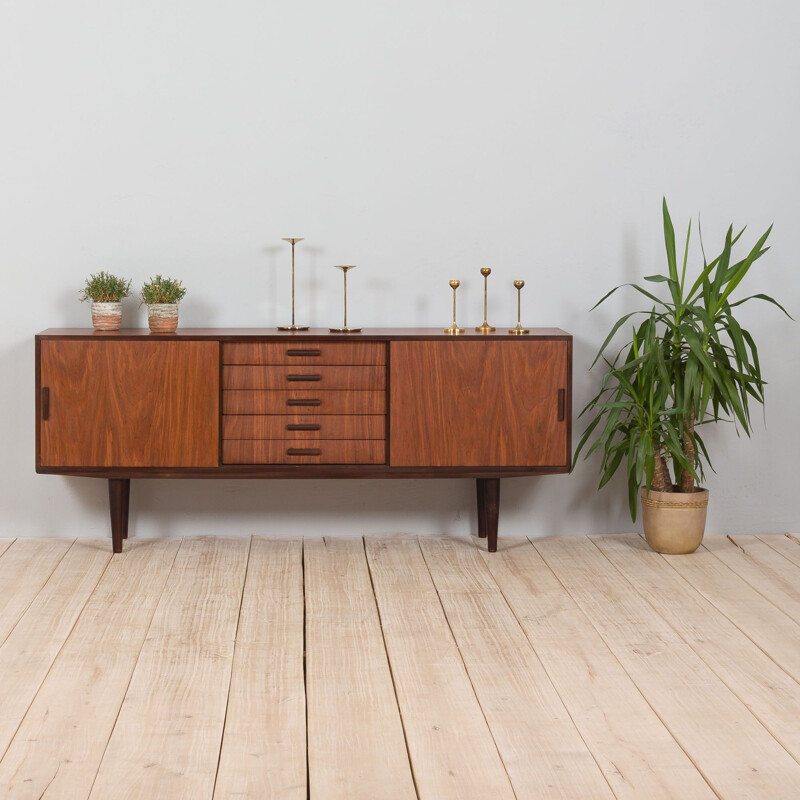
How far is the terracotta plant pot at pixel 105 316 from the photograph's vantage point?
359 centimetres

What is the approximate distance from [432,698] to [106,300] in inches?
76.3

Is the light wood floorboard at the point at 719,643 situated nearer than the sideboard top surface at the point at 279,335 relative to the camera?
Yes

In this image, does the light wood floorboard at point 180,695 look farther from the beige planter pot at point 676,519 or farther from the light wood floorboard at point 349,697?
the beige planter pot at point 676,519

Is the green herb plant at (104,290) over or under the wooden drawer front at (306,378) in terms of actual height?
over

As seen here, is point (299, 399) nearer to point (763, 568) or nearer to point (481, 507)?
point (481, 507)

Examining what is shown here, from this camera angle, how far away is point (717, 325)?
399 cm

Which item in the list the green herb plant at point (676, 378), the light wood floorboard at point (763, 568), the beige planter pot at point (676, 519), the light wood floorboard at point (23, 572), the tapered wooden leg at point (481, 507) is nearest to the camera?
the light wood floorboard at point (23, 572)

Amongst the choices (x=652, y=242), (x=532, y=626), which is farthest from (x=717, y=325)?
(x=532, y=626)

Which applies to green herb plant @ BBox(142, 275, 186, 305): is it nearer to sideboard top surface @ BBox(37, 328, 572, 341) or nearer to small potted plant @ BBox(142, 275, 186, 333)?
small potted plant @ BBox(142, 275, 186, 333)

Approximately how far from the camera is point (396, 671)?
8.46 ft

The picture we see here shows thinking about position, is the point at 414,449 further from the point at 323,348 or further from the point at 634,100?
the point at 634,100

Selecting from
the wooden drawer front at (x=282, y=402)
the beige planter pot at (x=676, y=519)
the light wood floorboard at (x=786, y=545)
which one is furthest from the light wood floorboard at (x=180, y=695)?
the light wood floorboard at (x=786, y=545)

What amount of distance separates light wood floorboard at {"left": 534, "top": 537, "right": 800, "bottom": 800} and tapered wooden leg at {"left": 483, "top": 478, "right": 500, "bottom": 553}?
0.28m

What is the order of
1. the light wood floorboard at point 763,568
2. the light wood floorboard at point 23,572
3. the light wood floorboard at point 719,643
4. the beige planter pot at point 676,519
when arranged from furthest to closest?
the beige planter pot at point 676,519 → the light wood floorboard at point 763,568 → the light wood floorboard at point 23,572 → the light wood floorboard at point 719,643
